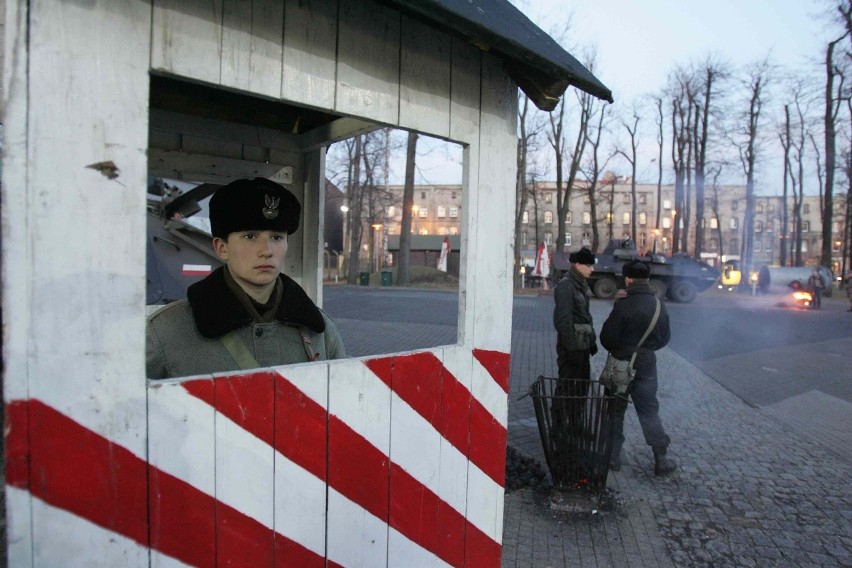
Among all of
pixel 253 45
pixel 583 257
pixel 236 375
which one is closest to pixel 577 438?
pixel 583 257

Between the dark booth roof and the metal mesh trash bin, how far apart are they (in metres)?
2.33

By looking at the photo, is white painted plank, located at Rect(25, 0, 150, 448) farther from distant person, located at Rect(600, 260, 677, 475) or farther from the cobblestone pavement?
distant person, located at Rect(600, 260, 677, 475)

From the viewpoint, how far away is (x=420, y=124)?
6.28ft

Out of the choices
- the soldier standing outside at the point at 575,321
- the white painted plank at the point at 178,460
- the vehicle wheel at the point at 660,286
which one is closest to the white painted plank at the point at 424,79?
the white painted plank at the point at 178,460

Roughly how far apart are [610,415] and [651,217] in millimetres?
88440

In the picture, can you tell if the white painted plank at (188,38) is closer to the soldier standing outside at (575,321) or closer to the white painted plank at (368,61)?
the white painted plank at (368,61)

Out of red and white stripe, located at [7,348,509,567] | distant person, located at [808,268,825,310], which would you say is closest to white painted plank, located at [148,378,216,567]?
red and white stripe, located at [7,348,509,567]

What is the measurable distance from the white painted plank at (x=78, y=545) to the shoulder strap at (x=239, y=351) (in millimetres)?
571

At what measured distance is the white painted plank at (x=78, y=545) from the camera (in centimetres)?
122

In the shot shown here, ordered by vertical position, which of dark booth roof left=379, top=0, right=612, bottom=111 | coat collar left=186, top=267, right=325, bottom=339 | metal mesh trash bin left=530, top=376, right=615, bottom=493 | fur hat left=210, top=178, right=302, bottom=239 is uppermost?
dark booth roof left=379, top=0, right=612, bottom=111

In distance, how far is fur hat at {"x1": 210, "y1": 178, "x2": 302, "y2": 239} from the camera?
1862 mm

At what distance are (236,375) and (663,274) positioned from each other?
78.4 feet

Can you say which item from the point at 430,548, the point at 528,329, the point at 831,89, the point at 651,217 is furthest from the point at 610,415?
the point at 651,217

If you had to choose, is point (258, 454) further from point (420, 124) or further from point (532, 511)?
point (532, 511)
